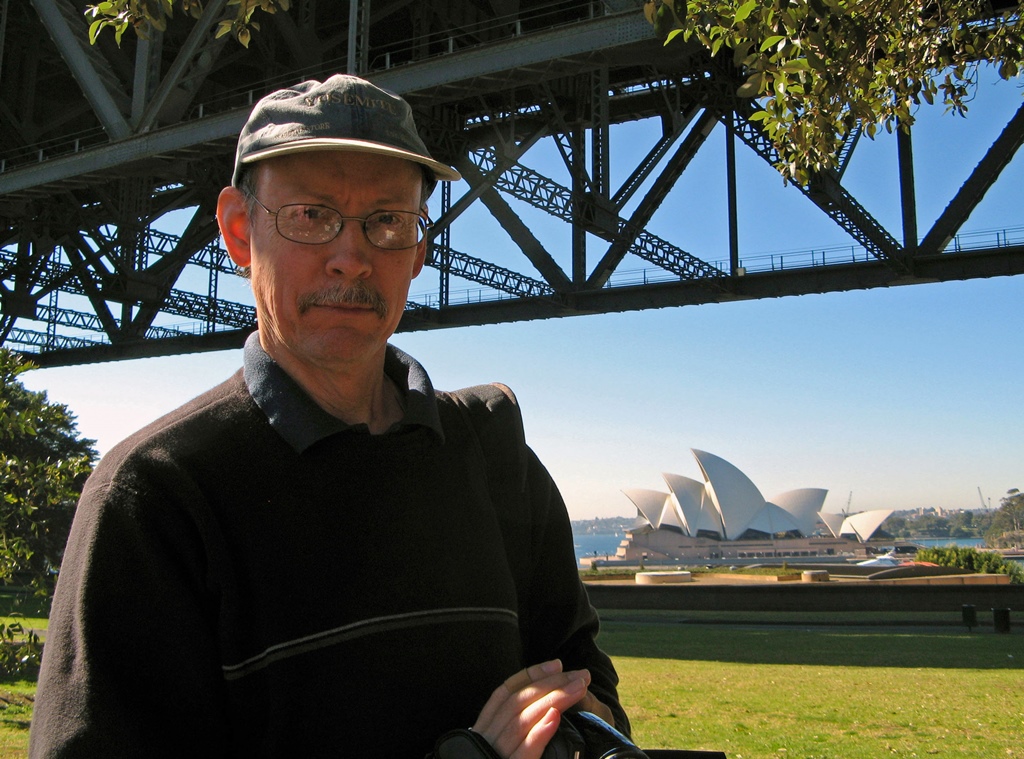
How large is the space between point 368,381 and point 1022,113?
17576 millimetres

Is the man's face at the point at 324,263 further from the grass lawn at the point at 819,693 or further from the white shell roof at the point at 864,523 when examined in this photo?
the white shell roof at the point at 864,523

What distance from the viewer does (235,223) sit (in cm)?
204

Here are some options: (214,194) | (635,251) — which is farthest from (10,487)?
(214,194)

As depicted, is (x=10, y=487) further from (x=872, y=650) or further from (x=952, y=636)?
(x=952, y=636)

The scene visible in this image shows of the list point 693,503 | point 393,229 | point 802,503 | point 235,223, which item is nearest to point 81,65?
point 235,223

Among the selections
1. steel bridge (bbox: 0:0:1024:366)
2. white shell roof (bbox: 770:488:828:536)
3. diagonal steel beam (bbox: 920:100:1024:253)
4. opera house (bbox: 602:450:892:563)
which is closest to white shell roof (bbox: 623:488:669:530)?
opera house (bbox: 602:450:892:563)

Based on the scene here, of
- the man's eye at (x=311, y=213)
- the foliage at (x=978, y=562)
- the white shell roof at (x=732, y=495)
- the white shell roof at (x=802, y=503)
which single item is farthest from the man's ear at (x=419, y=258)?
the white shell roof at (x=802, y=503)

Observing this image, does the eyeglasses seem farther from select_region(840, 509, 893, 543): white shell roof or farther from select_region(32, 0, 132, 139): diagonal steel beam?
select_region(840, 509, 893, 543): white shell roof

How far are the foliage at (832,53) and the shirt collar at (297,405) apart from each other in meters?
3.41

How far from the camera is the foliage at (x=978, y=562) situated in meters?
33.5

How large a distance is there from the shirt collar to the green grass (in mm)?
7091

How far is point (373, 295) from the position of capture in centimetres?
196

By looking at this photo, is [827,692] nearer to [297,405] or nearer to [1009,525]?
[297,405]

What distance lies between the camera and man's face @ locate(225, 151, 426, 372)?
191 centimetres
